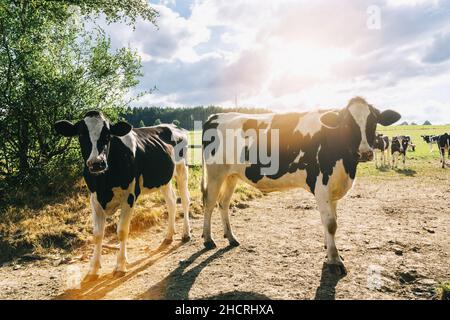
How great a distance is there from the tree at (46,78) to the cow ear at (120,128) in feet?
17.7

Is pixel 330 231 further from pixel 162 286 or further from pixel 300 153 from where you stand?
pixel 162 286

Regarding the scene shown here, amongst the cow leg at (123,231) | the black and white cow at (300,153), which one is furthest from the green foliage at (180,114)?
the cow leg at (123,231)

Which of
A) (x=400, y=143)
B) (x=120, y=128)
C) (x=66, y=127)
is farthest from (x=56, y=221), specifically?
(x=400, y=143)

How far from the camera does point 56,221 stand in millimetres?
8477

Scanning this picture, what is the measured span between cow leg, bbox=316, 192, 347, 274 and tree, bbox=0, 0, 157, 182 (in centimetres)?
837

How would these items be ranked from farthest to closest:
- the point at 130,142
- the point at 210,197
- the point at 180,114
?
the point at 180,114 → the point at 210,197 → the point at 130,142

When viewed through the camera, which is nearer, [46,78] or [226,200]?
[226,200]

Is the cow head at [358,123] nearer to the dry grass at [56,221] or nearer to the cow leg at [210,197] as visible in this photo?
the cow leg at [210,197]

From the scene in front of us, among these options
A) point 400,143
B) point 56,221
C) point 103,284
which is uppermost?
point 400,143

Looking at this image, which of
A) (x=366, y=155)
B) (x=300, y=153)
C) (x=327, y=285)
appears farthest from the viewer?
(x=300, y=153)

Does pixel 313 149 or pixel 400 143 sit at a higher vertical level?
pixel 400 143

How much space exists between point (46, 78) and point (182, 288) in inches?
312

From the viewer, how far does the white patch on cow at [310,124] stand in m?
6.32
